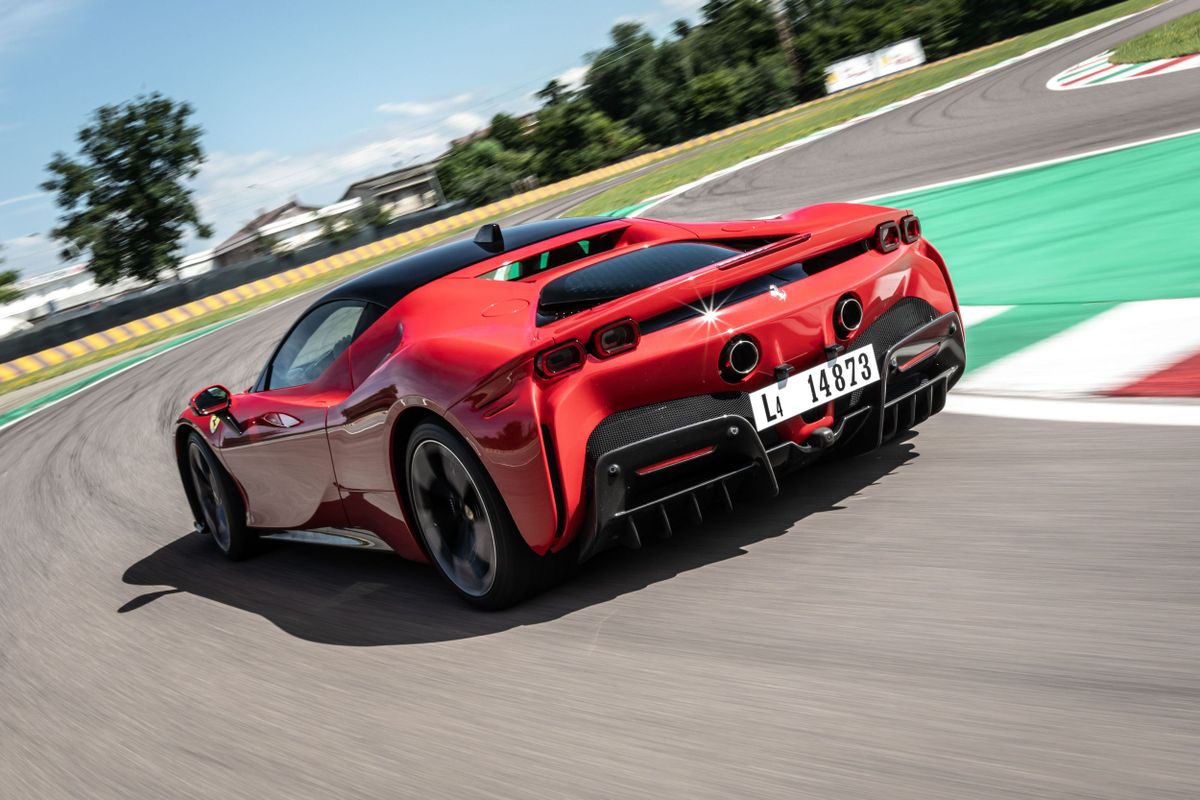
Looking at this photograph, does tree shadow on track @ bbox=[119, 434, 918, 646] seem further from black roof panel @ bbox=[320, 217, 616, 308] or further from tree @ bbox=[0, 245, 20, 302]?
tree @ bbox=[0, 245, 20, 302]

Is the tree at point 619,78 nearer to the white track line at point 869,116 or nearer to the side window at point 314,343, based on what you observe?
the white track line at point 869,116

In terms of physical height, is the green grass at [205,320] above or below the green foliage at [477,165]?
below

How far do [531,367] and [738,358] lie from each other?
617 mm

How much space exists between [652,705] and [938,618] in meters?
0.75

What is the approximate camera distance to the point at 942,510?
12.0 feet

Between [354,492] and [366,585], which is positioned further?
[366,585]

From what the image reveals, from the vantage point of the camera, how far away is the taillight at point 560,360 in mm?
3229

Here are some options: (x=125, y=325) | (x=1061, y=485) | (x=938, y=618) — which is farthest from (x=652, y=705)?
(x=125, y=325)

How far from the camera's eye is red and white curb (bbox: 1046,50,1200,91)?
1532 cm

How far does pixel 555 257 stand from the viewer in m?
4.35

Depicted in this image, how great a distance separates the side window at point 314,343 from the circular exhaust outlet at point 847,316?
5.65ft

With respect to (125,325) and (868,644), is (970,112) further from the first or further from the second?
(125,325)

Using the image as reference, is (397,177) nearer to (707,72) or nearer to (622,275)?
(707,72)

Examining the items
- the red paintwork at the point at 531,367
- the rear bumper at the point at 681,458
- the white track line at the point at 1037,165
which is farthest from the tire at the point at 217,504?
the white track line at the point at 1037,165
